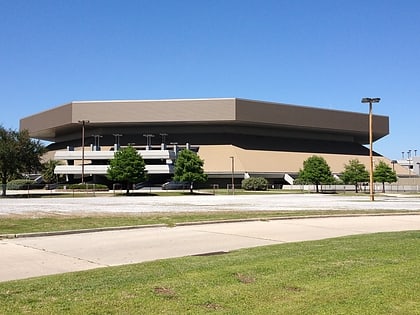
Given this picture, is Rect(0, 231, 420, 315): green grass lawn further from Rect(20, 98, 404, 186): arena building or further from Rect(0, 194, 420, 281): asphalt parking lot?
Rect(20, 98, 404, 186): arena building

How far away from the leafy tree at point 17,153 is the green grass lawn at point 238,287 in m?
53.3

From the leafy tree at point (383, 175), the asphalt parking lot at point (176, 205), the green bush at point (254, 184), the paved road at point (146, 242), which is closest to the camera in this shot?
the paved road at point (146, 242)

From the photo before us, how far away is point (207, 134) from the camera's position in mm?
108562

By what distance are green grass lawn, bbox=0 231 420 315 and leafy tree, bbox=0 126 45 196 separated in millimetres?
53343

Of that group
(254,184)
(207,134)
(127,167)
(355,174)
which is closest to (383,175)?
(355,174)

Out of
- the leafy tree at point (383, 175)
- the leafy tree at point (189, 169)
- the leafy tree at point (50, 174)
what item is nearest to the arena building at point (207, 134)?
the leafy tree at point (50, 174)

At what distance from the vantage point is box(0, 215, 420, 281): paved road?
31.8 ft

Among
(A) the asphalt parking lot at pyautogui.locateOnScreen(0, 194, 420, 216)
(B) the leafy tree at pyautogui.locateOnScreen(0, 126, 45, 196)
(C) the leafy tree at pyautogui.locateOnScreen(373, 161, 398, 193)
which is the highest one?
(B) the leafy tree at pyautogui.locateOnScreen(0, 126, 45, 196)

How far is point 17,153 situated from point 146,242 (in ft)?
165

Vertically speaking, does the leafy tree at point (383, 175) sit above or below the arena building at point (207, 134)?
below

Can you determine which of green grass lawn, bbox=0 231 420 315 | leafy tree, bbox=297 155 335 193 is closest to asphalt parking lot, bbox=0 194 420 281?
green grass lawn, bbox=0 231 420 315

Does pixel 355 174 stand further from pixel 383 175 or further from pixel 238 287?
pixel 238 287

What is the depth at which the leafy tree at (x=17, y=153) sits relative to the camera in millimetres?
57375

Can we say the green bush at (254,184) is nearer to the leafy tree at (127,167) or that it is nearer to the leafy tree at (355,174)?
the leafy tree at (355,174)
